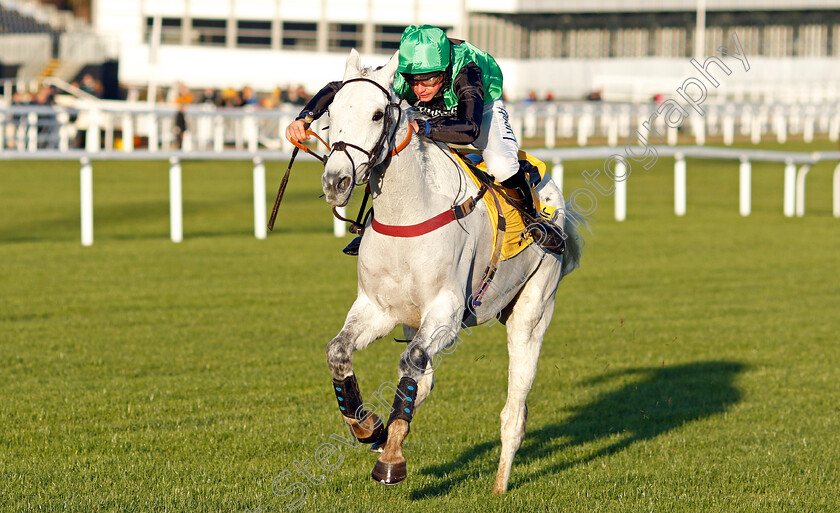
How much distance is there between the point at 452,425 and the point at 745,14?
56604 mm

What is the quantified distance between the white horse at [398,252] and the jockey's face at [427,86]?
0.82ft

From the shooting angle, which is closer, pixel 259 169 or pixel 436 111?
pixel 436 111

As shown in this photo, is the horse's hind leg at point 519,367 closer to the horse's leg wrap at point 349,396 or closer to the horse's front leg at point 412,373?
the horse's front leg at point 412,373

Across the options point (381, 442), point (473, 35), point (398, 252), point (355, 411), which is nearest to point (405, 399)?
point (355, 411)

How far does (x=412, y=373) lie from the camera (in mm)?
4734

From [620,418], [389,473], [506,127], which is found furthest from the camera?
[620,418]

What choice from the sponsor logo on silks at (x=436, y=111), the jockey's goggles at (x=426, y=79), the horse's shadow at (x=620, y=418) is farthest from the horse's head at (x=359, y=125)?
the horse's shadow at (x=620, y=418)

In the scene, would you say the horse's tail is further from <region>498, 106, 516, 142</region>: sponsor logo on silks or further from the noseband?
the noseband

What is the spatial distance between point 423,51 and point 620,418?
316 centimetres

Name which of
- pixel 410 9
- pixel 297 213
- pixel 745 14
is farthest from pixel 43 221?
pixel 745 14

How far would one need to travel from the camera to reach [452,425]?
22.3 feet

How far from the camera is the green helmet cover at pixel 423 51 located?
195 inches

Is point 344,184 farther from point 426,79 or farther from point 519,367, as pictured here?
point 519,367

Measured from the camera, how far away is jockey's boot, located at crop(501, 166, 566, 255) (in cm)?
570
